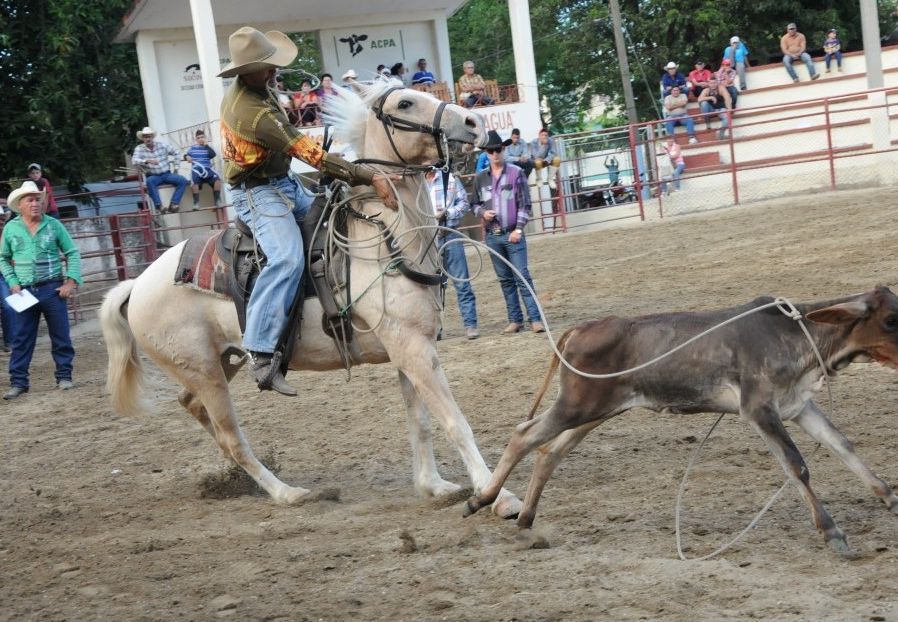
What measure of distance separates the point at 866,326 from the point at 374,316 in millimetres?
2637

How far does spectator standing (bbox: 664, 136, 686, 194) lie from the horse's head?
15495 millimetres

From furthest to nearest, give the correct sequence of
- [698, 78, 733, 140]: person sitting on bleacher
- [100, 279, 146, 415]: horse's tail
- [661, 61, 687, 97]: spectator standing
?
[661, 61, 687, 97]: spectator standing
[698, 78, 733, 140]: person sitting on bleacher
[100, 279, 146, 415]: horse's tail

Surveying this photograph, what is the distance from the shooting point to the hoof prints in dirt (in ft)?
23.2

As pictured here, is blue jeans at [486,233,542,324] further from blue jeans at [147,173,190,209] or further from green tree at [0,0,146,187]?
green tree at [0,0,146,187]

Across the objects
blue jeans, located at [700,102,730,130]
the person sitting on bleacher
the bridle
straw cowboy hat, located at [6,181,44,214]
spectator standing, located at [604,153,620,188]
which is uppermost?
the person sitting on bleacher

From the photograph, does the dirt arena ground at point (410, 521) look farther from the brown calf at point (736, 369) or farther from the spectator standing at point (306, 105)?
the spectator standing at point (306, 105)

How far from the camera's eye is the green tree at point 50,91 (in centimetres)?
2098

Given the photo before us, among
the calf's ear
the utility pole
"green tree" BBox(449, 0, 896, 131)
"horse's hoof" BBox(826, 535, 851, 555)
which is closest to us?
"horse's hoof" BBox(826, 535, 851, 555)

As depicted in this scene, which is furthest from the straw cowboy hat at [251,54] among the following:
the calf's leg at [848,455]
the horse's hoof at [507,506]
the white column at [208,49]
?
the white column at [208,49]

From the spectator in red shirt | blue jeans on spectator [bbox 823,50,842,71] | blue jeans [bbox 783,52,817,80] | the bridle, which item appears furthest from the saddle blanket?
blue jeans on spectator [bbox 823,50,842,71]

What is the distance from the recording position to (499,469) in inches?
213

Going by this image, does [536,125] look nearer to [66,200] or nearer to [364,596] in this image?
[66,200]

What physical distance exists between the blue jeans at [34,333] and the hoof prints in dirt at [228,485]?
536 cm

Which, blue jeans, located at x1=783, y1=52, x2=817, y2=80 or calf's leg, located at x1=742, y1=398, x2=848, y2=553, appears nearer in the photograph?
calf's leg, located at x1=742, y1=398, x2=848, y2=553
